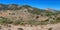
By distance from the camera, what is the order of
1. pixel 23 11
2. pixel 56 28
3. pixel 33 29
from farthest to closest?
1. pixel 23 11
2. pixel 33 29
3. pixel 56 28

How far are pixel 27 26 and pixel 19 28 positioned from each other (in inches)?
70.9

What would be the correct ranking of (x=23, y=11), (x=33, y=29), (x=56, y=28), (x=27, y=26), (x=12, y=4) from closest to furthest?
(x=56, y=28) < (x=33, y=29) < (x=27, y=26) < (x=23, y=11) < (x=12, y=4)

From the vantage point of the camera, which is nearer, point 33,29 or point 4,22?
point 33,29

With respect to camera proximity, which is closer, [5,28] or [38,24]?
[5,28]

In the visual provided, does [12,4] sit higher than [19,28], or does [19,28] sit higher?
[12,4]

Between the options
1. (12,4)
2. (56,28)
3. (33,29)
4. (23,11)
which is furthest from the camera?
(12,4)

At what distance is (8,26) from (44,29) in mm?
4425

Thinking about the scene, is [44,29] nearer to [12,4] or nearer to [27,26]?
[27,26]

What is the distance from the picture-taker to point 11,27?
75.0ft

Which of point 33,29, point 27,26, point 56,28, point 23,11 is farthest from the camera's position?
point 23,11

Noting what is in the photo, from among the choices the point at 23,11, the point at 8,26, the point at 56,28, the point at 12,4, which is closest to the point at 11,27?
the point at 8,26

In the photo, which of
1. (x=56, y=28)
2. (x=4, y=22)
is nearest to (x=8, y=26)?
(x=4, y=22)

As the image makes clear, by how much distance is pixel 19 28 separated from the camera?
72.5ft

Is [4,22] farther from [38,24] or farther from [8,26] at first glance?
[38,24]
